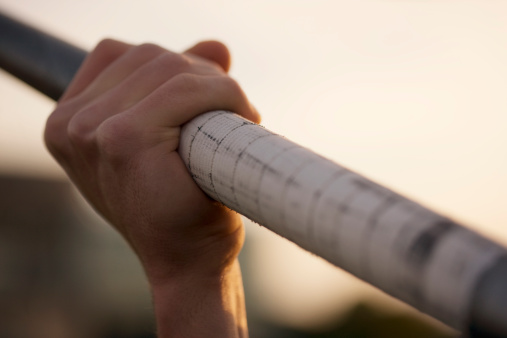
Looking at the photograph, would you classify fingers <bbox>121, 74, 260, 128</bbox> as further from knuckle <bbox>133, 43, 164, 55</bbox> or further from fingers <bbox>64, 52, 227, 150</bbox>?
knuckle <bbox>133, 43, 164, 55</bbox>

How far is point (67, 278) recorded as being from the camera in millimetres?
64500

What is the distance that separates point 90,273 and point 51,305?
25.2ft

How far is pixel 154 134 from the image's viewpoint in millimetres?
2041

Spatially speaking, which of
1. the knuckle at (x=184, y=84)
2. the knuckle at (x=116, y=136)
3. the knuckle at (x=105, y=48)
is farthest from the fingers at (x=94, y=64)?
the knuckle at (x=184, y=84)

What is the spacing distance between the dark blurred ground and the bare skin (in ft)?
181

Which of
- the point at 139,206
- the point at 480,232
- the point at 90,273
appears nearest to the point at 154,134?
the point at 139,206

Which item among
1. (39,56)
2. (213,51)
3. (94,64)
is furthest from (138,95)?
(39,56)

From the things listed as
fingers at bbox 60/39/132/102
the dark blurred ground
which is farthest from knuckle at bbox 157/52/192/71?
the dark blurred ground

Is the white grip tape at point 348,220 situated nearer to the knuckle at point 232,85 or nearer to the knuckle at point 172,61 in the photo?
the knuckle at point 232,85

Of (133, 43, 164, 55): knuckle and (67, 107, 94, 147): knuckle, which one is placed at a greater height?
(133, 43, 164, 55): knuckle

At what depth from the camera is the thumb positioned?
2.67 metres

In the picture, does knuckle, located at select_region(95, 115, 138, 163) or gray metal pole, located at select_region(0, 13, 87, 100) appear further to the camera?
gray metal pole, located at select_region(0, 13, 87, 100)

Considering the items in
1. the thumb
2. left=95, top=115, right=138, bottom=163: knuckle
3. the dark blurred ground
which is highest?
the thumb

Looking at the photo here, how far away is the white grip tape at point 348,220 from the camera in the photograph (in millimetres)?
1054
